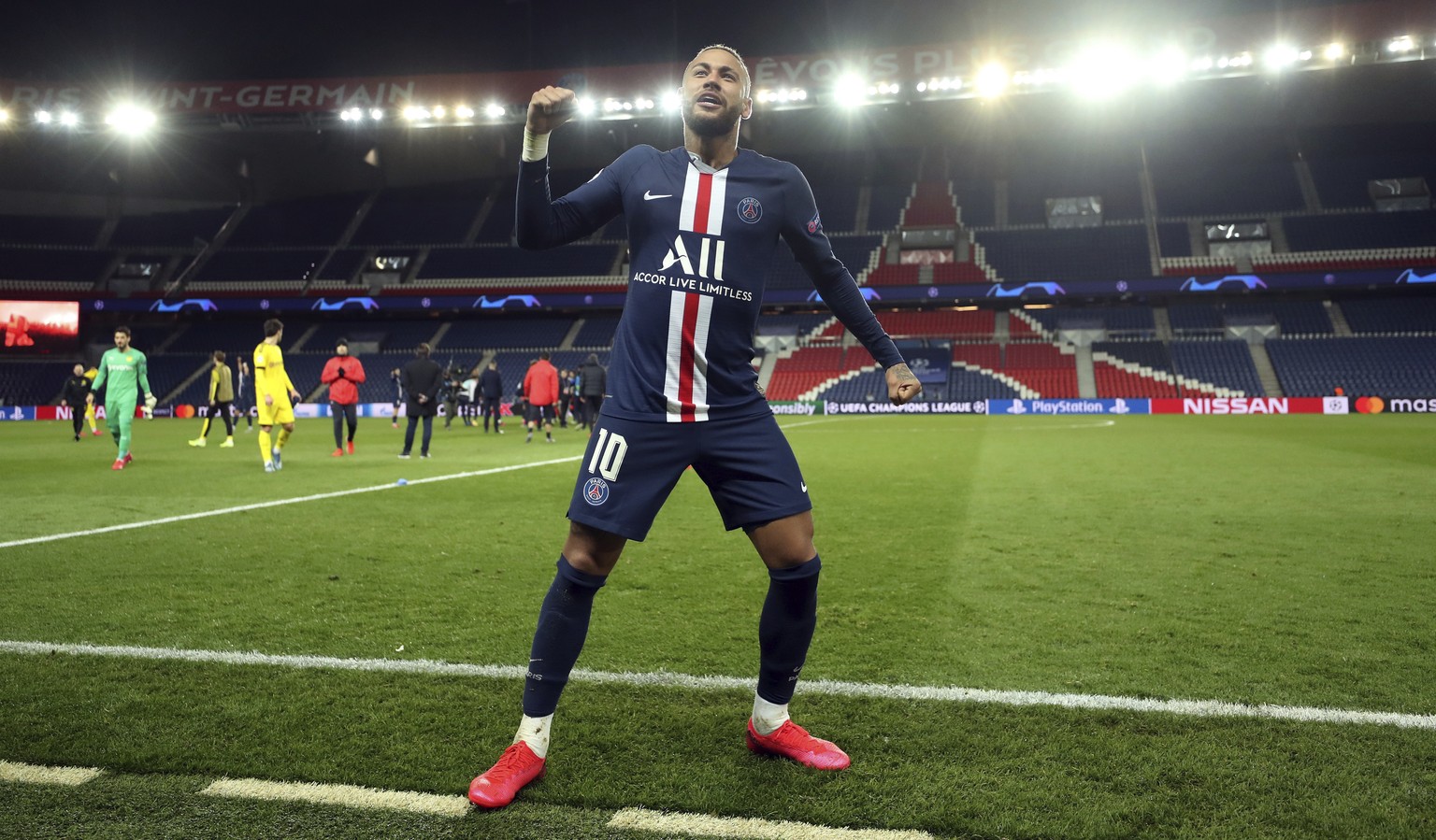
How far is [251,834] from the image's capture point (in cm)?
221

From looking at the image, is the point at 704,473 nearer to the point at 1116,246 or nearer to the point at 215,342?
the point at 1116,246

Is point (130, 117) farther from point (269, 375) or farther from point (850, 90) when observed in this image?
point (269, 375)

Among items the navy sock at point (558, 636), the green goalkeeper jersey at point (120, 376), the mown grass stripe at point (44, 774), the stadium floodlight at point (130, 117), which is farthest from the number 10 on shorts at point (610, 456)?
the stadium floodlight at point (130, 117)

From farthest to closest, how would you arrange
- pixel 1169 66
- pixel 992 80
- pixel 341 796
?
1. pixel 992 80
2. pixel 1169 66
3. pixel 341 796

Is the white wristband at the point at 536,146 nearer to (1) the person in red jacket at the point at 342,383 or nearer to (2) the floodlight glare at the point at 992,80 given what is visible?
(1) the person in red jacket at the point at 342,383

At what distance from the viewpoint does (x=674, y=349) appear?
8.89ft

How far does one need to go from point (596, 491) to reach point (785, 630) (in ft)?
2.38

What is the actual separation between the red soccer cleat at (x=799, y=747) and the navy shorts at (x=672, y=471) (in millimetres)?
629

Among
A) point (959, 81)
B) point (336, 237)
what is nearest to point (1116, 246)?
point (959, 81)

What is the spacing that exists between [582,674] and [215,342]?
4978cm

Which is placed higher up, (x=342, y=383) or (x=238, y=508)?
(x=342, y=383)

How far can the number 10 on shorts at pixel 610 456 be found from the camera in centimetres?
266

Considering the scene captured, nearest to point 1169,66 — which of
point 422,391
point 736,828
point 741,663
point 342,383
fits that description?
point 422,391

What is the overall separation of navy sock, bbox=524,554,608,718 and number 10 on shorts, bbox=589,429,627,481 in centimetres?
29
